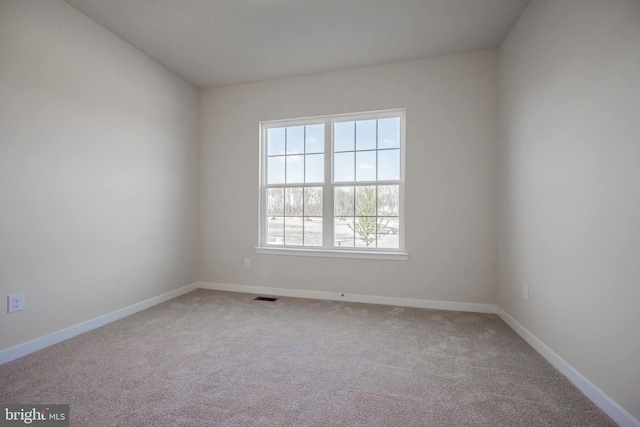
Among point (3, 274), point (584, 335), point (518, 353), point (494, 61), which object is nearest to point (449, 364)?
point (518, 353)

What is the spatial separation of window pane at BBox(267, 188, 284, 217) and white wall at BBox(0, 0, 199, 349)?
1.16m

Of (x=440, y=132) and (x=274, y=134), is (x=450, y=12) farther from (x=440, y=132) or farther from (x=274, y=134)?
(x=274, y=134)

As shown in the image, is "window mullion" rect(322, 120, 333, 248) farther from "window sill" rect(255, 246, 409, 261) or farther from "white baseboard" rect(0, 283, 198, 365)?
"white baseboard" rect(0, 283, 198, 365)

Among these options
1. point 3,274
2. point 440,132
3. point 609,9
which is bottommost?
point 3,274

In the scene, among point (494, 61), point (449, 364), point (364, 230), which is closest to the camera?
point (449, 364)

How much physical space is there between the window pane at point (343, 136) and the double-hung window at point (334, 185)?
12mm

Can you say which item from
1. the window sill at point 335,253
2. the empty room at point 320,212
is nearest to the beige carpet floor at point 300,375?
the empty room at point 320,212

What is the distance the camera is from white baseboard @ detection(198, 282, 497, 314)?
3.09 metres

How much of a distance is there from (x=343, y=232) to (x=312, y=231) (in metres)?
Answer: 0.41

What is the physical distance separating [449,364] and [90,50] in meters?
3.94

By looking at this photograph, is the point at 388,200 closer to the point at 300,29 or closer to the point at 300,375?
the point at 300,29

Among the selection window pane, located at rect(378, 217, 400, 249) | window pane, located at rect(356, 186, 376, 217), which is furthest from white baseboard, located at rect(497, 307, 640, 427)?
window pane, located at rect(356, 186, 376, 217)

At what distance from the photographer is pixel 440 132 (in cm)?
316

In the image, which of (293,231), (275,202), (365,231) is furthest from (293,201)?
(365,231)
